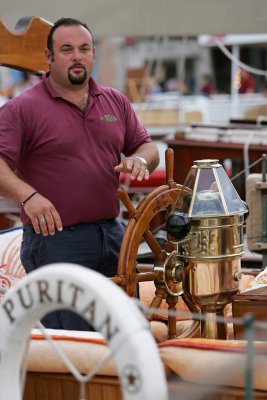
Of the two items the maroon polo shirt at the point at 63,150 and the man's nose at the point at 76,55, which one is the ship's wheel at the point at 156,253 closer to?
the maroon polo shirt at the point at 63,150

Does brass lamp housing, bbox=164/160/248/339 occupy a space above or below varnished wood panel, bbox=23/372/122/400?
above

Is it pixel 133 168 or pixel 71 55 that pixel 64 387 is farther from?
pixel 71 55

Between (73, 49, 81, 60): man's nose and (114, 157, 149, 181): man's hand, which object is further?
(73, 49, 81, 60): man's nose

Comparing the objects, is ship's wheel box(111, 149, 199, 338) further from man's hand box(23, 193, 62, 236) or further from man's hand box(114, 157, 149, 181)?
man's hand box(23, 193, 62, 236)

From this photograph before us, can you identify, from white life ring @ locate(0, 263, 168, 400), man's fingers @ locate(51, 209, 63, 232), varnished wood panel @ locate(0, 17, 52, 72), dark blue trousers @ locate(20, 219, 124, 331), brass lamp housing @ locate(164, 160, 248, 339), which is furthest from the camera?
varnished wood panel @ locate(0, 17, 52, 72)

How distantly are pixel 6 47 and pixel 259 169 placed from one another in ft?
6.72

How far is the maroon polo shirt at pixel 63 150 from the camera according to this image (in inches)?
108

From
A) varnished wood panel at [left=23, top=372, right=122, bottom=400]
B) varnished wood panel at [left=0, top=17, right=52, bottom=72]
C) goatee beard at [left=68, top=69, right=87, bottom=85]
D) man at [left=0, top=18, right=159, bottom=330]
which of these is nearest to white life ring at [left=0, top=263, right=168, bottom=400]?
varnished wood panel at [left=23, top=372, right=122, bottom=400]

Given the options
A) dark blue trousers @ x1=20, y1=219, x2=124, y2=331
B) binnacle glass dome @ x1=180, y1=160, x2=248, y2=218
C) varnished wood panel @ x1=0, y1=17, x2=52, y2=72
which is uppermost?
varnished wood panel @ x1=0, y1=17, x2=52, y2=72

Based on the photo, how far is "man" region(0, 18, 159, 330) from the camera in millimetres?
2744

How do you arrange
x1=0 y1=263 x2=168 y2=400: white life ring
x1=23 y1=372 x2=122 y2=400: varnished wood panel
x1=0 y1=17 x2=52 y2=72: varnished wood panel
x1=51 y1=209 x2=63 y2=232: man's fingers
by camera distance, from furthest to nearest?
x1=0 y1=17 x2=52 y2=72: varnished wood panel → x1=51 y1=209 x2=63 y2=232: man's fingers → x1=23 y1=372 x2=122 y2=400: varnished wood panel → x1=0 y1=263 x2=168 y2=400: white life ring

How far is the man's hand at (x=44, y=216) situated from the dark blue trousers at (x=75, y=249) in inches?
10.8

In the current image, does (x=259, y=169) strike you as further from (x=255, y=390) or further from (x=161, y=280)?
(x=255, y=390)

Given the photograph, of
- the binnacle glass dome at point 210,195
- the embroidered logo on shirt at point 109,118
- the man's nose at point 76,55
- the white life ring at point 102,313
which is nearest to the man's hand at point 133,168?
the binnacle glass dome at point 210,195
